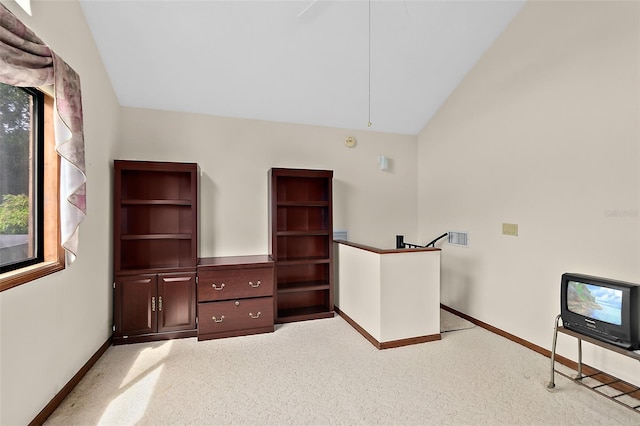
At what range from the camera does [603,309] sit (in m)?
1.88

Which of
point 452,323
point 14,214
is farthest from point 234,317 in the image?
point 452,323

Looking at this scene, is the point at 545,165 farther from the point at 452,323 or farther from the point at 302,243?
the point at 302,243

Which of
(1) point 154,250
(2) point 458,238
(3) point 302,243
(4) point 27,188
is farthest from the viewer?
(3) point 302,243

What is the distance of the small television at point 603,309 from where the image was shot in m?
1.75

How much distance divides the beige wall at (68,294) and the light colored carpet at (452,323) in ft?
10.6

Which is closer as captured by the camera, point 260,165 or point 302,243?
point 260,165

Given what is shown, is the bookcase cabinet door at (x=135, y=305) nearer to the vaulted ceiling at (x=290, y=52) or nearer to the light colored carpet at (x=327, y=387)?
the light colored carpet at (x=327, y=387)

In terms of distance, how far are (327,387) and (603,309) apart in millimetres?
1880

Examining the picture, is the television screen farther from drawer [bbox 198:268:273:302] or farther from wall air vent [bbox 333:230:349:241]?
drawer [bbox 198:268:273:302]

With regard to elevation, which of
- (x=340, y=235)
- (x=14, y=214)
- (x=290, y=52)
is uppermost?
(x=290, y=52)

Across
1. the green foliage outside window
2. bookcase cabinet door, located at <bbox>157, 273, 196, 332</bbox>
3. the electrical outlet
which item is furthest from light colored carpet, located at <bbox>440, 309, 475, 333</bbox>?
the green foliage outside window

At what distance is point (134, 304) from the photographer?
2.83 m

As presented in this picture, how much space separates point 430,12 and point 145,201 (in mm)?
3203

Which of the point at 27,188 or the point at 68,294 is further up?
the point at 27,188
